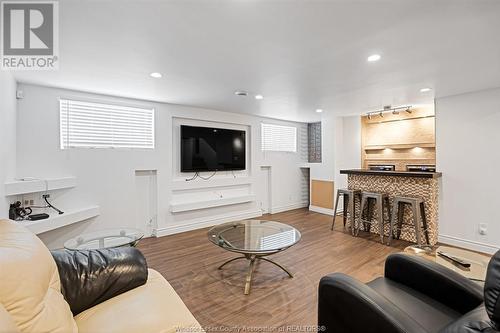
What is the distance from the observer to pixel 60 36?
6.15 feet

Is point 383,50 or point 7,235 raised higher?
point 383,50

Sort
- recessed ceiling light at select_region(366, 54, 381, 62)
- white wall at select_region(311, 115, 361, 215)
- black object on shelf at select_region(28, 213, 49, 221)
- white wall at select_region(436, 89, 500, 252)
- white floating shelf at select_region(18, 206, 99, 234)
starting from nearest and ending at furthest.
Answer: recessed ceiling light at select_region(366, 54, 381, 62) → white floating shelf at select_region(18, 206, 99, 234) → black object on shelf at select_region(28, 213, 49, 221) → white wall at select_region(436, 89, 500, 252) → white wall at select_region(311, 115, 361, 215)

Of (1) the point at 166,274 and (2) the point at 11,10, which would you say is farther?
(1) the point at 166,274

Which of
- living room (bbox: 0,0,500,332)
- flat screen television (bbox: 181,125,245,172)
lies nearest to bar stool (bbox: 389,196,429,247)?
living room (bbox: 0,0,500,332)

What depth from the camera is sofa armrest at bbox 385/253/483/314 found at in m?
1.35

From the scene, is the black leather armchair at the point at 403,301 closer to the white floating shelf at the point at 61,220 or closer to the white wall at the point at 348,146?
the white floating shelf at the point at 61,220

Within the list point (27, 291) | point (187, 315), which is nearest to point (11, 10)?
point (27, 291)

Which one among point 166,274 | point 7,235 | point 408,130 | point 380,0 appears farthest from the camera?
point 408,130

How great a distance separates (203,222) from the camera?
461cm

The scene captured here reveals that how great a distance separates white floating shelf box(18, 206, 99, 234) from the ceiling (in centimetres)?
162

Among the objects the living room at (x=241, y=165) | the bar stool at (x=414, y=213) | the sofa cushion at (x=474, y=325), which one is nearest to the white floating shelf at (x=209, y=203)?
the living room at (x=241, y=165)

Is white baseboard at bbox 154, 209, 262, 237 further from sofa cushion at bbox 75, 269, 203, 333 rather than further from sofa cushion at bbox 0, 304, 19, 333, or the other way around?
sofa cushion at bbox 0, 304, 19, 333

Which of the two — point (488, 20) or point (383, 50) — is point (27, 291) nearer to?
point (383, 50)

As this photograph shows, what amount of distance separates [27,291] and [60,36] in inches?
72.1
